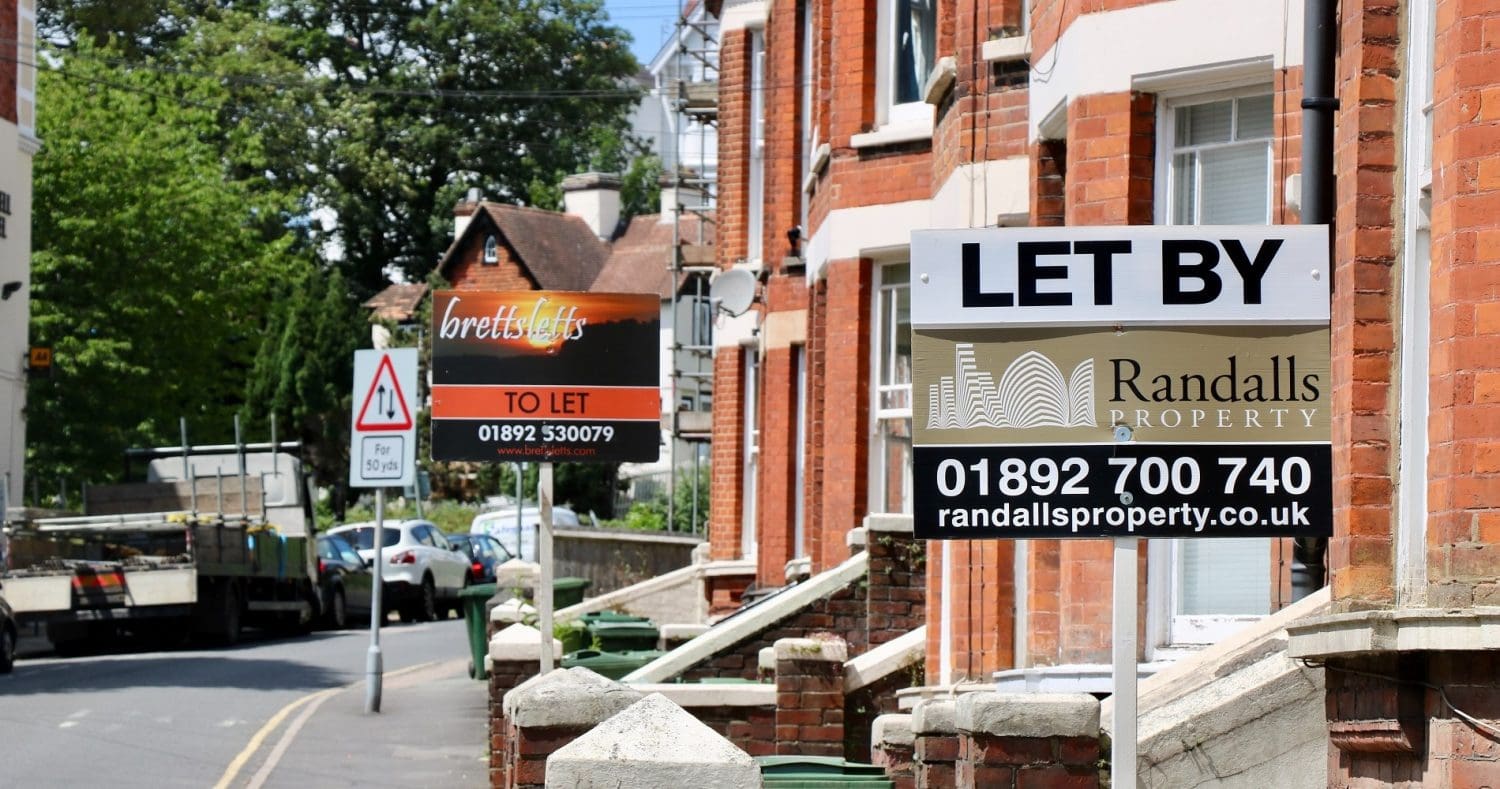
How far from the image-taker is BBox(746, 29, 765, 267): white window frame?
73.1 ft

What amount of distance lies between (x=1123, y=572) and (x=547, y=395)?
750 centimetres

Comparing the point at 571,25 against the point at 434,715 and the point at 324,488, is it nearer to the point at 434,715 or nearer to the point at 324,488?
the point at 324,488

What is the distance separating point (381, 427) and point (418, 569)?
1782 cm

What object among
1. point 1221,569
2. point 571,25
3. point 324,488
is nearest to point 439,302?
point 1221,569

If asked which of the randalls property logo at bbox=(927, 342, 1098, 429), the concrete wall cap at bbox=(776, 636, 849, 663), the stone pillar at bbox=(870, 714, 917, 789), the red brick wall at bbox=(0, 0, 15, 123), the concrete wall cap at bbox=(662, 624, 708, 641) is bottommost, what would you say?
the concrete wall cap at bbox=(662, 624, 708, 641)

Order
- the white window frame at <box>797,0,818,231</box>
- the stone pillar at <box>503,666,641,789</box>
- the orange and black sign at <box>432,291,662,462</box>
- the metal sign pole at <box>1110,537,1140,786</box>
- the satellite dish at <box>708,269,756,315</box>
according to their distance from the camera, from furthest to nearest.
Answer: the satellite dish at <box>708,269,756,315</box>, the white window frame at <box>797,0,818,231</box>, the orange and black sign at <box>432,291,662,462</box>, the stone pillar at <box>503,666,641,789</box>, the metal sign pole at <box>1110,537,1140,786</box>

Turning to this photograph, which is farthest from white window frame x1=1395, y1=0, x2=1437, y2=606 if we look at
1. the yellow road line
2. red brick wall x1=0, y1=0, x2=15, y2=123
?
red brick wall x1=0, y1=0, x2=15, y2=123

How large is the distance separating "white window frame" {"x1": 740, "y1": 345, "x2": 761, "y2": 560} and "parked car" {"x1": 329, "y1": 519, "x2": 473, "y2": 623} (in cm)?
1389

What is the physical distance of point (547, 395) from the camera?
1304 centimetres

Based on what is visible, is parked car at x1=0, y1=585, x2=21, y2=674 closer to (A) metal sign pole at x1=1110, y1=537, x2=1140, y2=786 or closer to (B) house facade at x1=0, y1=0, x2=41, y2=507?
(B) house facade at x1=0, y1=0, x2=41, y2=507

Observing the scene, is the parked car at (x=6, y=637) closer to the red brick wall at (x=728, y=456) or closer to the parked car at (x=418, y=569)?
the red brick wall at (x=728, y=456)

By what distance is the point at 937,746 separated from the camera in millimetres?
7945

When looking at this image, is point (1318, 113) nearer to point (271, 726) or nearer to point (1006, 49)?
point (1006, 49)

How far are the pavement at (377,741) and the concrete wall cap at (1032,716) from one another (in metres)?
7.90
